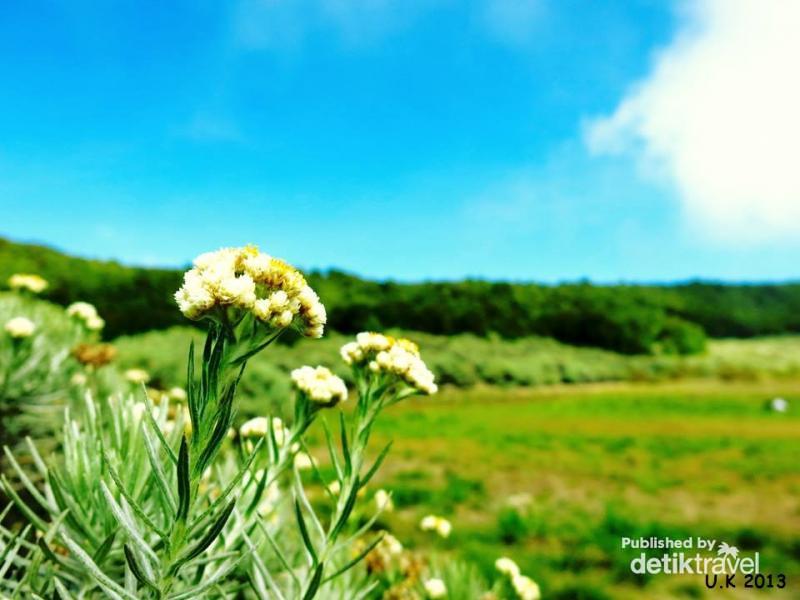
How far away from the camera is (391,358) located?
145cm

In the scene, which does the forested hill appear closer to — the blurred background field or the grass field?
the blurred background field

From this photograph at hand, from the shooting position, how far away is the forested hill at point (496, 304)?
1836 centimetres

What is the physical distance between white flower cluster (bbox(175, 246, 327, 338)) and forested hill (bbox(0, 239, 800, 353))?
684 inches

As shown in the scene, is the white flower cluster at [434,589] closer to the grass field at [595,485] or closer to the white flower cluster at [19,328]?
the grass field at [595,485]

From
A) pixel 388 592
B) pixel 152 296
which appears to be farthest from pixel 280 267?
pixel 152 296

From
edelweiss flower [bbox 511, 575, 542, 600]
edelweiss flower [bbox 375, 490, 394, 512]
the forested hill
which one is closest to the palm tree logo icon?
edelweiss flower [bbox 511, 575, 542, 600]

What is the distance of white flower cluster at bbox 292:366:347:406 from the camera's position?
1494 mm

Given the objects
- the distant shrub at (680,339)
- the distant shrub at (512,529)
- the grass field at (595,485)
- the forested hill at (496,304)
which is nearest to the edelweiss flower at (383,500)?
the grass field at (595,485)

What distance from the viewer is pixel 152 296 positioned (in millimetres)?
18875

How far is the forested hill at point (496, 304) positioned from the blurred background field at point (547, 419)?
0.11 meters

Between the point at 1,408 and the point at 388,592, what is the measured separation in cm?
224

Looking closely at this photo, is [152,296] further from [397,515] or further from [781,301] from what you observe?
[781,301]

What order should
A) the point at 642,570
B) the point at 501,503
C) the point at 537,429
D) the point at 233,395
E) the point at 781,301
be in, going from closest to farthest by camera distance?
the point at 233,395 → the point at 642,570 → the point at 501,503 → the point at 537,429 → the point at 781,301

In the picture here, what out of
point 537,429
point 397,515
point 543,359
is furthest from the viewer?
point 543,359
